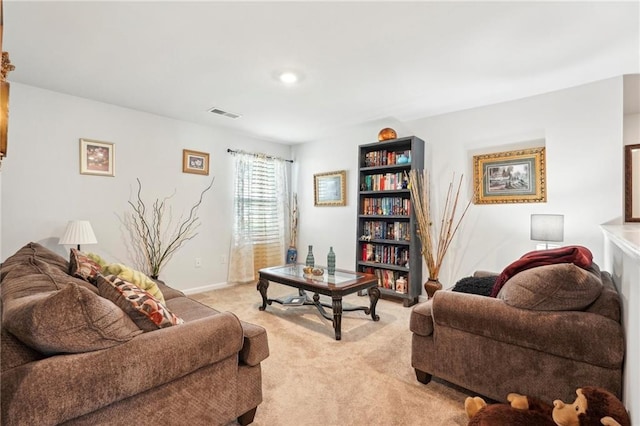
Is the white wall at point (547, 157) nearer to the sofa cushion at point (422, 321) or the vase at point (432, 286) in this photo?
the vase at point (432, 286)

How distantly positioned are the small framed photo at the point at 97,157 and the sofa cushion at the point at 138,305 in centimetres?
238

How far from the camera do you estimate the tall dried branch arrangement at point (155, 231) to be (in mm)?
3506

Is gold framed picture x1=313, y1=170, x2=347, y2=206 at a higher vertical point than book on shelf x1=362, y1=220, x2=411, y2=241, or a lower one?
higher

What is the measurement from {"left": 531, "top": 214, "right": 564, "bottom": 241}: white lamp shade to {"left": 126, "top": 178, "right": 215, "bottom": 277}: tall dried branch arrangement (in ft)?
12.6

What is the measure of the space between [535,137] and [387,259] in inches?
79.1

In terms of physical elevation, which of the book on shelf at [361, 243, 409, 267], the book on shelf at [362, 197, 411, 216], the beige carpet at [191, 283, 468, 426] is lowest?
the beige carpet at [191, 283, 468, 426]

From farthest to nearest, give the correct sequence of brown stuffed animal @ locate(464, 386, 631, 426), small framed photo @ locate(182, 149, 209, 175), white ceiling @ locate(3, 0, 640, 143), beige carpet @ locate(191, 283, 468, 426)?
small framed photo @ locate(182, 149, 209, 175) < white ceiling @ locate(3, 0, 640, 143) < beige carpet @ locate(191, 283, 468, 426) < brown stuffed animal @ locate(464, 386, 631, 426)

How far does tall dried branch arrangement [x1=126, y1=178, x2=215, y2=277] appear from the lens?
11.5 ft

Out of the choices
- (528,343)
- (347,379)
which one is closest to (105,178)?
(347,379)

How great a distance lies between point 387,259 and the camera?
3.79 meters

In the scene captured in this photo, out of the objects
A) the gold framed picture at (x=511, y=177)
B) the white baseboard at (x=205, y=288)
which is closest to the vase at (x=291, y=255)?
the white baseboard at (x=205, y=288)

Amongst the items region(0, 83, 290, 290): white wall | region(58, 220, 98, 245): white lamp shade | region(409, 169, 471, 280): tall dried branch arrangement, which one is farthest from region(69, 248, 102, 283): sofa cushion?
region(409, 169, 471, 280): tall dried branch arrangement

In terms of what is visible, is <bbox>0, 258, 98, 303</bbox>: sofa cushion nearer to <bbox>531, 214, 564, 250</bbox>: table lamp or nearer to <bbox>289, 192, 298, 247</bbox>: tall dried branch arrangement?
<bbox>531, 214, 564, 250</bbox>: table lamp

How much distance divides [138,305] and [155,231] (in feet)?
8.70
